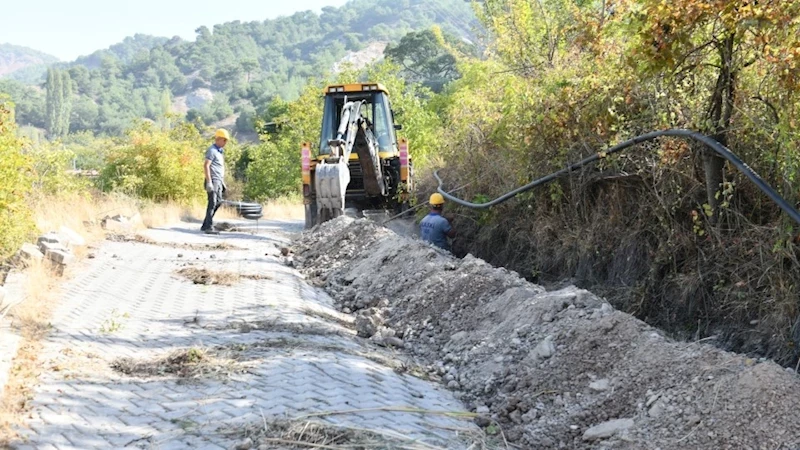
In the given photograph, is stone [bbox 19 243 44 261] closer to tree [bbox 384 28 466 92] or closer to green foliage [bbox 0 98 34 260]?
green foliage [bbox 0 98 34 260]

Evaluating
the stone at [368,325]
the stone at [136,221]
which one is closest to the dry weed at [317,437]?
the stone at [368,325]

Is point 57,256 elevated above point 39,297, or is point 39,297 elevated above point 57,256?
point 57,256

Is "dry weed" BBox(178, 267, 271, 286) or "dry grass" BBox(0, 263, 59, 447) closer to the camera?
"dry grass" BBox(0, 263, 59, 447)

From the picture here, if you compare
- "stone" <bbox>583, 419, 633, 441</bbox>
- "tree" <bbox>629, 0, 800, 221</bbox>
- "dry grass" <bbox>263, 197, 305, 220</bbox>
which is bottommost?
"dry grass" <bbox>263, 197, 305, 220</bbox>

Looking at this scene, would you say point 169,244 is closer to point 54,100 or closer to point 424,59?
point 424,59

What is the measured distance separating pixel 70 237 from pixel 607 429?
10503 millimetres

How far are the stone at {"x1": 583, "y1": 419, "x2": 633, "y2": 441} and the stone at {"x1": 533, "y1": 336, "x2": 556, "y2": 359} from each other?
123 cm

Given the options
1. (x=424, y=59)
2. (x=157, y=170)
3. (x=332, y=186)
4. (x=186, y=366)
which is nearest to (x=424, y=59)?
(x=424, y=59)

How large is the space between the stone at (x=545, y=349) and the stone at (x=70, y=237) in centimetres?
874

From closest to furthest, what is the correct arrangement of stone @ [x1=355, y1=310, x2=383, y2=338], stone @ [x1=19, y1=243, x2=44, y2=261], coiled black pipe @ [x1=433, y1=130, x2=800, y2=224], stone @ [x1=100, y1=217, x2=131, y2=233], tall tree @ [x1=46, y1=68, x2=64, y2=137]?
coiled black pipe @ [x1=433, y1=130, x2=800, y2=224]
stone @ [x1=355, y1=310, x2=383, y2=338]
stone @ [x1=19, y1=243, x2=44, y2=261]
stone @ [x1=100, y1=217, x2=131, y2=233]
tall tree @ [x1=46, y1=68, x2=64, y2=137]

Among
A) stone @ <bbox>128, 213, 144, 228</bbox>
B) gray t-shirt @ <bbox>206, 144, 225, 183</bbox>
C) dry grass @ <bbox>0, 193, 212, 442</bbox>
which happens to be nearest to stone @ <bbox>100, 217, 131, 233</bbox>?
dry grass @ <bbox>0, 193, 212, 442</bbox>

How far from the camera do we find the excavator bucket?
54.5ft

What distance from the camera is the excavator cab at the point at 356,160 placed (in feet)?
55.7

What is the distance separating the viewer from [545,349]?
257 inches
